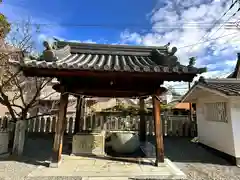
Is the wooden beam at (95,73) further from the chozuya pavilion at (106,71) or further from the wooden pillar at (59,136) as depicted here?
the wooden pillar at (59,136)

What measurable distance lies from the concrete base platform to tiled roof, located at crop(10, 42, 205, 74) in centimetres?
241

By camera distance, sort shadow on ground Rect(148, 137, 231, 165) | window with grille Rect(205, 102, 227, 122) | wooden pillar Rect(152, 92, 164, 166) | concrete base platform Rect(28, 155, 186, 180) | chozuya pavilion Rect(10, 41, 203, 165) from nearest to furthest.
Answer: concrete base platform Rect(28, 155, 186, 180), chozuya pavilion Rect(10, 41, 203, 165), wooden pillar Rect(152, 92, 164, 166), shadow on ground Rect(148, 137, 231, 165), window with grille Rect(205, 102, 227, 122)

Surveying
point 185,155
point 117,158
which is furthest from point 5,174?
point 185,155

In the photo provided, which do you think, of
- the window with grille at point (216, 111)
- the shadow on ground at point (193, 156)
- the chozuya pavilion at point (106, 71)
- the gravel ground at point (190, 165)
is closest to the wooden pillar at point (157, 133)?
the chozuya pavilion at point (106, 71)

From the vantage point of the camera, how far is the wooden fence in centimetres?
987

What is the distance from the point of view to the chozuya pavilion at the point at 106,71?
4.23 metres

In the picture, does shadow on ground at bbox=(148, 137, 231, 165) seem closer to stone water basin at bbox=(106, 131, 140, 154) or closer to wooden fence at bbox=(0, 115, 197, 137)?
stone water basin at bbox=(106, 131, 140, 154)

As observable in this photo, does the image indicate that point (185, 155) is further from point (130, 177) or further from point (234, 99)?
point (130, 177)

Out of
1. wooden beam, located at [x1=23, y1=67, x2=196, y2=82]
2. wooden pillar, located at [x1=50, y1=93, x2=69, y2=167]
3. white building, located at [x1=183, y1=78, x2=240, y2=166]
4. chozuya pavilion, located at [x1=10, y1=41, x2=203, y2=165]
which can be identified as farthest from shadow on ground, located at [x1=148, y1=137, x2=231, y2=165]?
wooden pillar, located at [x1=50, y1=93, x2=69, y2=167]

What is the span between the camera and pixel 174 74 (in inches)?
175

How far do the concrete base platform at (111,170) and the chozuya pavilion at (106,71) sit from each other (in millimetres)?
351

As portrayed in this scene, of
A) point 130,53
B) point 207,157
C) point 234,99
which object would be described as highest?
point 130,53

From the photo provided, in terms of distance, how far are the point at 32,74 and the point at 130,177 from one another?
3.37 m

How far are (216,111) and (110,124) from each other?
19.0ft
